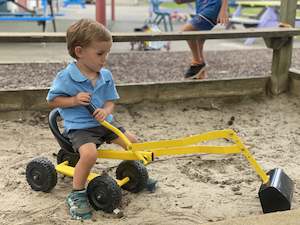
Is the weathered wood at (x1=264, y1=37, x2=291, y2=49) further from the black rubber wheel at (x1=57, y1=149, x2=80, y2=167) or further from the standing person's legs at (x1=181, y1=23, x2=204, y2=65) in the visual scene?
the black rubber wheel at (x1=57, y1=149, x2=80, y2=167)

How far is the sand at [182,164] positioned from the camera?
256 cm

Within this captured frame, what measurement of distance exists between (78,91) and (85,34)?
0.96 ft

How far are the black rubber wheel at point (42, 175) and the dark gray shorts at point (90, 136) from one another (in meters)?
0.24

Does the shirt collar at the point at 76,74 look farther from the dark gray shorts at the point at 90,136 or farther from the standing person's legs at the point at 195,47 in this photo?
the standing person's legs at the point at 195,47

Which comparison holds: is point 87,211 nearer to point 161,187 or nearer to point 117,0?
point 161,187

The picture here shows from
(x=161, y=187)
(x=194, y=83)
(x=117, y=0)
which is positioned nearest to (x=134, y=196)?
(x=161, y=187)

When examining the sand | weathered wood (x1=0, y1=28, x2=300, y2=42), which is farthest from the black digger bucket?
weathered wood (x1=0, y1=28, x2=300, y2=42)

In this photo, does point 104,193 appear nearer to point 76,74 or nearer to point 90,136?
point 90,136

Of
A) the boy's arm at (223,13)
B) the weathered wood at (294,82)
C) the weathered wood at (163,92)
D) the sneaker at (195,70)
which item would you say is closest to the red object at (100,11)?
the sneaker at (195,70)

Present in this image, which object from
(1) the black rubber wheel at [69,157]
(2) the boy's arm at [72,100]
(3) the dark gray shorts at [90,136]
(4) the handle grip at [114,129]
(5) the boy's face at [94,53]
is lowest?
(1) the black rubber wheel at [69,157]

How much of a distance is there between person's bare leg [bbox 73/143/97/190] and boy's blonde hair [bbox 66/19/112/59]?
0.49 metres

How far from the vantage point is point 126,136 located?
8.79 feet

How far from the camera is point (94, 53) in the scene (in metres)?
2.52

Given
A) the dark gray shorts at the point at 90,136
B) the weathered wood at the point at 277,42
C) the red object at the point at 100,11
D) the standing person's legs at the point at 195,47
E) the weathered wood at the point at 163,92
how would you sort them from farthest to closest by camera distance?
the red object at the point at 100,11 → the standing person's legs at the point at 195,47 → the weathered wood at the point at 277,42 → the weathered wood at the point at 163,92 → the dark gray shorts at the point at 90,136
